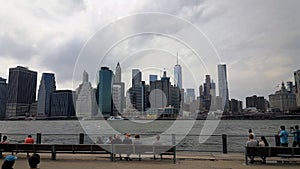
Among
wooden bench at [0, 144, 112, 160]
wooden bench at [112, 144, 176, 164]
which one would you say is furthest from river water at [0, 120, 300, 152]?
wooden bench at [0, 144, 112, 160]

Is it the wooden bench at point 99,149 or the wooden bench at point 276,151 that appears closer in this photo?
the wooden bench at point 276,151

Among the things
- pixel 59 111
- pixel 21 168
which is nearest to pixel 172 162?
pixel 21 168

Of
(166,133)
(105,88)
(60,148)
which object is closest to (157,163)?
(60,148)

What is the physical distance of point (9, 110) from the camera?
171375 mm

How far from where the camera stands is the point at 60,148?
12.1 metres

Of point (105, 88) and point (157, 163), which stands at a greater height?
point (105, 88)

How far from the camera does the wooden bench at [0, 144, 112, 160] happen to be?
1176 centimetres

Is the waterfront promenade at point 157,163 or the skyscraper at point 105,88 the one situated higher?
the skyscraper at point 105,88

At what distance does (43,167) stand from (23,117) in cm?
17831

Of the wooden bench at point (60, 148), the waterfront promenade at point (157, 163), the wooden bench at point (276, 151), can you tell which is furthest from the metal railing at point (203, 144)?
the wooden bench at point (60, 148)

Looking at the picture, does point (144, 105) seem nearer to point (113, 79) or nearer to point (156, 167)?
point (113, 79)

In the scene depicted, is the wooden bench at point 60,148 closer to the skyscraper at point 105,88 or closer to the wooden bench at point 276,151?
the wooden bench at point 276,151

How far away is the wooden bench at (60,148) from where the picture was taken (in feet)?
38.6

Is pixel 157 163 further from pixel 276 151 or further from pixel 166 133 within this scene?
pixel 166 133
